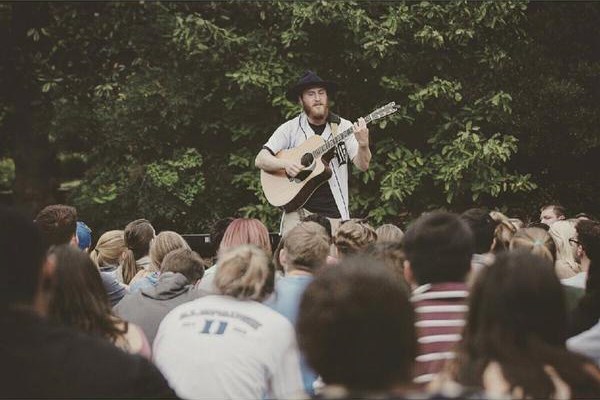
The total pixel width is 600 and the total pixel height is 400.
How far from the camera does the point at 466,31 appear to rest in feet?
35.6

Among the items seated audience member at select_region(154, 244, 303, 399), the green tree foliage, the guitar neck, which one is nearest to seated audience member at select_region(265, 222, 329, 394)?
seated audience member at select_region(154, 244, 303, 399)

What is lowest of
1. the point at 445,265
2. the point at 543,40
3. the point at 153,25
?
the point at 445,265

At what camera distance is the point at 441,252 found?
3510 mm

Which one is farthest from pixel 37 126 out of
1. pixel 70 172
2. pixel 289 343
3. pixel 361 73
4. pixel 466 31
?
pixel 289 343

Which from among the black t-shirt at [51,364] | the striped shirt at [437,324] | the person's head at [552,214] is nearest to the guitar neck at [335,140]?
the person's head at [552,214]

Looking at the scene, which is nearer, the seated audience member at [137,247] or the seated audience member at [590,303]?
the seated audience member at [590,303]

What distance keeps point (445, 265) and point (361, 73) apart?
27.7ft

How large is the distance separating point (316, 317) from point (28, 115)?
44.0 feet

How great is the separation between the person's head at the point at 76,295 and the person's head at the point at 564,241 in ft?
9.75

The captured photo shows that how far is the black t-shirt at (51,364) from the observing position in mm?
2432

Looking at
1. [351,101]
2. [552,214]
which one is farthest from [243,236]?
[351,101]

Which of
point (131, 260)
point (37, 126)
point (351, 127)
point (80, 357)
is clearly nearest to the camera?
point (80, 357)

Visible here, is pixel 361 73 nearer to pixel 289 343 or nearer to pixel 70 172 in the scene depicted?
pixel 70 172

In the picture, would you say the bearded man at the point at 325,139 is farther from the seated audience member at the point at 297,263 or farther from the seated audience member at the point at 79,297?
the seated audience member at the point at 79,297
